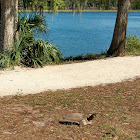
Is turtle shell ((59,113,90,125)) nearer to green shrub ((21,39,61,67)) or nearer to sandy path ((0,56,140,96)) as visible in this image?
sandy path ((0,56,140,96))

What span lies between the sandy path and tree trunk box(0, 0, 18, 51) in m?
0.99

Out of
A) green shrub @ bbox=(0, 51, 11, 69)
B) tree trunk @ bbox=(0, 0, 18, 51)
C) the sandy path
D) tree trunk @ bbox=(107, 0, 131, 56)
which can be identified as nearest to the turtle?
the sandy path

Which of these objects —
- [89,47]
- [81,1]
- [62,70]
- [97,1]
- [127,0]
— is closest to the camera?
[62,70]

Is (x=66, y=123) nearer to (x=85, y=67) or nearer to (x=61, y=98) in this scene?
(x=61, y=98)

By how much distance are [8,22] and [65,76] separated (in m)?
2.77

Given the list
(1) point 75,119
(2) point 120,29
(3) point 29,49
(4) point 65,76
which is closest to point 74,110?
(1) point 75,119

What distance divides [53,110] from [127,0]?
7.71 metres

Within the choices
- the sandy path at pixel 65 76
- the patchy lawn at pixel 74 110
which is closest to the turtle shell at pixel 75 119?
the patchy lawn at pixel 74 110

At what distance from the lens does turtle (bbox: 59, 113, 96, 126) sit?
536 centimetres

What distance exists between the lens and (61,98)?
7168 mm

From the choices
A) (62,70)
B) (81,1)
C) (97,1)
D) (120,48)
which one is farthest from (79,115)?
(97,1)

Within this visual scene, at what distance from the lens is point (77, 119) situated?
5480mm

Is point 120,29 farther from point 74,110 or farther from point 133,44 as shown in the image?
point 74,110

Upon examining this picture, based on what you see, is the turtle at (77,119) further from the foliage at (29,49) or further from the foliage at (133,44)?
the foliage at (133,44)
